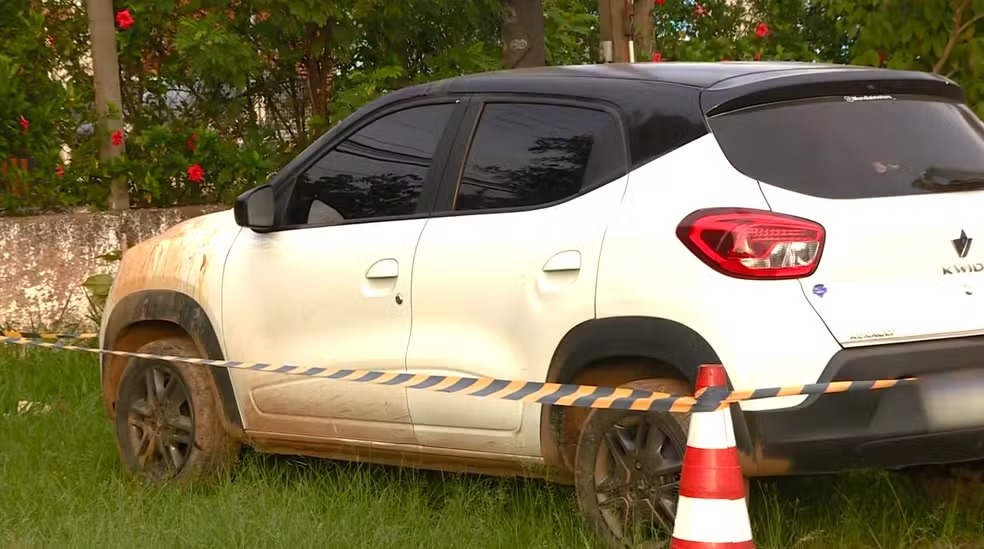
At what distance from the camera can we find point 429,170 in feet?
18.7

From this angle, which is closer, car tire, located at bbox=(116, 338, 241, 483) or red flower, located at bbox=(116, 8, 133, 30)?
car tire, located at bbox=(116, 338, 241, 483)

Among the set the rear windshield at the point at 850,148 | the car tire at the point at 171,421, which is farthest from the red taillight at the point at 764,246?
the car tire at the point at 171,421

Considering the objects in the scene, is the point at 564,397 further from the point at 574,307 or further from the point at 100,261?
the point at 100,261

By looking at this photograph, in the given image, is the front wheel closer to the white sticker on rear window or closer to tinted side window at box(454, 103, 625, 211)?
tinted side window at box(454, 103, 625, 211)

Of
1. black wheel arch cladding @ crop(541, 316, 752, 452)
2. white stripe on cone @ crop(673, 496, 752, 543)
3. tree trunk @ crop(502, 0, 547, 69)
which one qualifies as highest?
tree trunk @ crop(502, 0, 547, 69)

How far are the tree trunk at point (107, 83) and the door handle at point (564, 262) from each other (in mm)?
5647

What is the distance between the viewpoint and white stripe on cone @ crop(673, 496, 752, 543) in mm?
A: 4078

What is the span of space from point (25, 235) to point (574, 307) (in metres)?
5.75

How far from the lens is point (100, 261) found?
9.95 metres

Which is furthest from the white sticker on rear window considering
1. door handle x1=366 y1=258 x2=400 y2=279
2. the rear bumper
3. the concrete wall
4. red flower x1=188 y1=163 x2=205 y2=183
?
the concrete wall

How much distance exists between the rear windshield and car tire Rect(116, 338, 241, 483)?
254cm

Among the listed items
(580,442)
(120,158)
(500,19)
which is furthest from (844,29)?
(120,158)

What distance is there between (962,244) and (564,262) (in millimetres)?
1195

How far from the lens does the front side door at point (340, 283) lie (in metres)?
5.62
